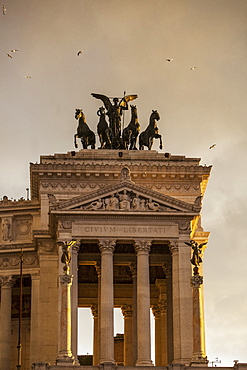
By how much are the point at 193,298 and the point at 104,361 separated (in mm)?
7768

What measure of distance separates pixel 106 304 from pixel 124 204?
768 cm

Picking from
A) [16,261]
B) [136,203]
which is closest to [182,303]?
[136,203]

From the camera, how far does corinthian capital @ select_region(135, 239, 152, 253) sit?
76.9 m

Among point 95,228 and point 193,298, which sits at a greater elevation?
point 95,228

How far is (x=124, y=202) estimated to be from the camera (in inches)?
3044

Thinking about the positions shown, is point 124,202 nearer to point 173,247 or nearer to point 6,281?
point 173,247

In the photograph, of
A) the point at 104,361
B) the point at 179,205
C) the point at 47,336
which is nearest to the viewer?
the point at 104,361

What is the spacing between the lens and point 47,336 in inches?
3273

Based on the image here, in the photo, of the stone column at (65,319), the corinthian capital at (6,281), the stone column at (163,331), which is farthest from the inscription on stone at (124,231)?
the corinthian capital at (6,281)

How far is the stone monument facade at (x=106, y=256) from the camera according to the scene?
7444 centimetres

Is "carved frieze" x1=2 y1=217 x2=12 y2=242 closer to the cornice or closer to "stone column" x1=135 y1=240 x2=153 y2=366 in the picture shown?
the cornice

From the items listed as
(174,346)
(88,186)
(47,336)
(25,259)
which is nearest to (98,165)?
(88,186)

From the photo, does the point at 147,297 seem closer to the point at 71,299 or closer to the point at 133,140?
the point at 71,299

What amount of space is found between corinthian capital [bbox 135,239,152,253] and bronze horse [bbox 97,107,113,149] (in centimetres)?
2013
